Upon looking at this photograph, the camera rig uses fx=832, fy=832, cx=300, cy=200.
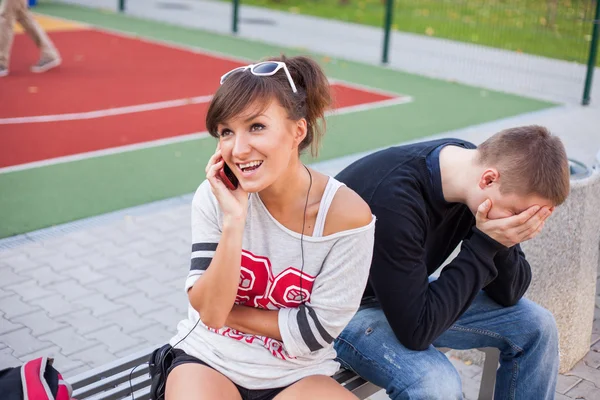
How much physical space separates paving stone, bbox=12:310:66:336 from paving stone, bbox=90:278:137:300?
16.9 inches

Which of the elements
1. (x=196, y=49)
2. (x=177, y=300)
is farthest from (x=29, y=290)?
(x=196, y=49)

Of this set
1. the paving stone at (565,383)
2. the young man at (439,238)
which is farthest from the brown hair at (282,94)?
the paving stone at (565,383)

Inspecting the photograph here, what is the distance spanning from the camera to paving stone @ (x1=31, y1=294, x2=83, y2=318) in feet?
16.1

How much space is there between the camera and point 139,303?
201 inches

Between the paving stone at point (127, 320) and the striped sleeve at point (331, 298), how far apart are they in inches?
88.1

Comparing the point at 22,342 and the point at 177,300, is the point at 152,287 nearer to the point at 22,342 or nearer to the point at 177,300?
the point at 177,300

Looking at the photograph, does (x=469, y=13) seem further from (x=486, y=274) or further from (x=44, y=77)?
(x=486, y=274)

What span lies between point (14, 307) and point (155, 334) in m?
0.89

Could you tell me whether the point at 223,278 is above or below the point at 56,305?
above

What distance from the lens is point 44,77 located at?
1114cm

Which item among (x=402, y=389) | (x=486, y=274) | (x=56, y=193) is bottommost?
(x=56, y=193)

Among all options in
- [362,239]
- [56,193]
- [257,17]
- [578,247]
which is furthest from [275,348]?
[257,17]

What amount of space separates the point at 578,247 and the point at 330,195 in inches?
72.3

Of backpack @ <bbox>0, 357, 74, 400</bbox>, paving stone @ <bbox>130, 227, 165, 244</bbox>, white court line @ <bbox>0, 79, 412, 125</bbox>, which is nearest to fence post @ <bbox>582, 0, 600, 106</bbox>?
white court line @ <bbox>0, 79, 412, 125</bbox>
